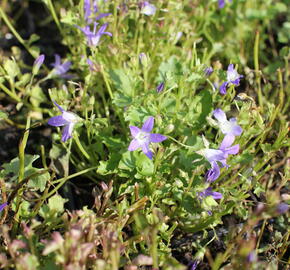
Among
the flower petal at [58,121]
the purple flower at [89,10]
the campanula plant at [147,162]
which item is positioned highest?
the purple flower at [89,10]

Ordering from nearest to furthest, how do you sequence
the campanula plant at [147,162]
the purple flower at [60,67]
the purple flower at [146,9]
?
the campanula plant at [147,162] < the purple flower at [146,9] < the purple flower at [60,67]

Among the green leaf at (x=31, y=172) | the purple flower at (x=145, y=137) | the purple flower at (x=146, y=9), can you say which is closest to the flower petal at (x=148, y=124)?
the purple flower at (x=145, y=137)

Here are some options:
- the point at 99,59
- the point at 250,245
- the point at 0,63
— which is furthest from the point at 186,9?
the point at 250,245

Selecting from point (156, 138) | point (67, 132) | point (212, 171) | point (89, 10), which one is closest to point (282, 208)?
point (212, 171)

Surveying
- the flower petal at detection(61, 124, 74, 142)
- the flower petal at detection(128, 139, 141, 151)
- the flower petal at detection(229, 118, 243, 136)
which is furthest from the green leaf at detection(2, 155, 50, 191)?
the flower petal at detection(229, 118, 243, 136)

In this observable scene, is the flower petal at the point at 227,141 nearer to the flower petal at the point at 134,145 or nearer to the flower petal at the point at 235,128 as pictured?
the flower petal at the point at 235,128

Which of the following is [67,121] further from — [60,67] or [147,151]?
[60,67]

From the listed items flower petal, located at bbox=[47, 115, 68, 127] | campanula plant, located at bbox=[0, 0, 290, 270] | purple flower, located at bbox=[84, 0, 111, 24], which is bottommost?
campanula plant, located at bbox=[0, 0, 290, 270]

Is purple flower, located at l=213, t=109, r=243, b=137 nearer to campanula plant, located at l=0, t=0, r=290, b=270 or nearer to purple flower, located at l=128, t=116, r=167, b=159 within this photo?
campanula plant, located at l=0, t=0, r=290, b=270
